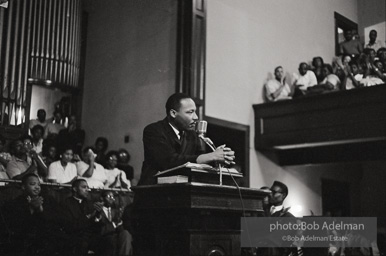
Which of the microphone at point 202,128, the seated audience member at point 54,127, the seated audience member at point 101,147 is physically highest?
the seated audience member at point 54,127

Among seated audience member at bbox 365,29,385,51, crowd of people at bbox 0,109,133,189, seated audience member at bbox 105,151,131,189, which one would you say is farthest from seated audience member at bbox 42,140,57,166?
seated audience member at bbox 365,29,385,51

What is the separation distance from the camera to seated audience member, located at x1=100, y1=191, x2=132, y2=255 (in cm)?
521

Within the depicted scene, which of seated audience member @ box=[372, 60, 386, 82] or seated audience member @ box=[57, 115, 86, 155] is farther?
seated audience member @ box=[372, 60, 386, 82]

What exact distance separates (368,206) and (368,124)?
356 cm

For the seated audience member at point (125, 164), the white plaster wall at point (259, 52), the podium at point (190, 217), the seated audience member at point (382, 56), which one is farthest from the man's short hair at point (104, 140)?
the podium at point (190, 217)

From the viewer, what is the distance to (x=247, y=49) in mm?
7898

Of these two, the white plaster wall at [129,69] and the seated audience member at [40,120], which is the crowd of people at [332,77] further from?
the seated audience member at [40,120]

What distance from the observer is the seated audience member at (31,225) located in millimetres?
4332

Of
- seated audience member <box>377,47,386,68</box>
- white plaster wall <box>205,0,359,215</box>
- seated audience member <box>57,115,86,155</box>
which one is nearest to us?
seated audience member <box>57,115,86,155</box>

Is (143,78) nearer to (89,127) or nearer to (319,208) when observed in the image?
(89,127)

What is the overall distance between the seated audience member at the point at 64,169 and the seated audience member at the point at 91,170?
0.16 meters

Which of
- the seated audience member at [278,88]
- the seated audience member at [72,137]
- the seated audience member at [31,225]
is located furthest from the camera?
the seated audience member at [278,88]

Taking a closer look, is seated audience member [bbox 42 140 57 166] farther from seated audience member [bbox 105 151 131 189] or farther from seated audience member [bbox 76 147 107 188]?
seated audience member [bbox 105 151 131 189]

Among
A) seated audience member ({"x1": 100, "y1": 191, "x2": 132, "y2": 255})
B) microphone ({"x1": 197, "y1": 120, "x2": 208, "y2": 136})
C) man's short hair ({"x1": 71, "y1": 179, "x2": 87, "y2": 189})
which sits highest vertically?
microphone ({"x1": 197, "y1": 120, "x2": 208, "y2": 136})
